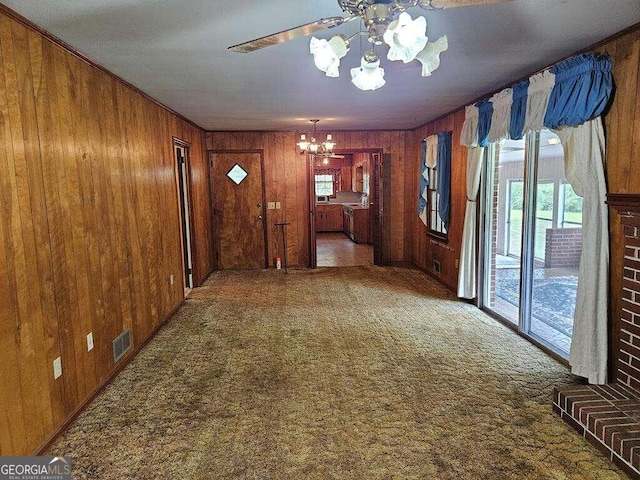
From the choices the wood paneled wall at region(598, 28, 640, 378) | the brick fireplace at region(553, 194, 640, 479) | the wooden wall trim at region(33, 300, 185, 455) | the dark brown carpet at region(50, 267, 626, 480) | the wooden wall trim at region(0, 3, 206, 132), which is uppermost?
the wooden wall trim at region(0, 3, 206, 132)

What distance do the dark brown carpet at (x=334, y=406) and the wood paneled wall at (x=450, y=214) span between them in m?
1.13

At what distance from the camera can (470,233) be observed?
178 inches

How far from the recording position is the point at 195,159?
591 cm

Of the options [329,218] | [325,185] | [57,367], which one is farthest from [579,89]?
[325,185]

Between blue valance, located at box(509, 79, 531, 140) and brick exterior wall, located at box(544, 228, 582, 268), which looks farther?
brick exterior wall, located at box(544, 228, 582, 268)

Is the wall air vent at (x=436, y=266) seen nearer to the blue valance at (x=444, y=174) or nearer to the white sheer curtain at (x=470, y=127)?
the blue valance at (x=444, y=174)

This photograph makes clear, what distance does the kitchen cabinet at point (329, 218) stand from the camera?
11.7 metres

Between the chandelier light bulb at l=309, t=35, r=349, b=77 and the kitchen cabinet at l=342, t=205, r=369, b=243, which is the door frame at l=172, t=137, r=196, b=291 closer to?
the chandelier light bulb at l=309, t=35, r=349, b=77

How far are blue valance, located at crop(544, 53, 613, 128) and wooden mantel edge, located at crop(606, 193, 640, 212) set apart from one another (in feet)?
1.93

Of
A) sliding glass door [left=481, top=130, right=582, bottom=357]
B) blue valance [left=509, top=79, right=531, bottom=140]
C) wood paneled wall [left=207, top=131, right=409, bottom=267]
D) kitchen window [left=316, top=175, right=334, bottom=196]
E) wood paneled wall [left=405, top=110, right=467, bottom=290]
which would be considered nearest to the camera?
blue valance [left=509, top=79, right=531, bottom=140]

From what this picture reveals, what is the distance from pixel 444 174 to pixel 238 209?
3479mm

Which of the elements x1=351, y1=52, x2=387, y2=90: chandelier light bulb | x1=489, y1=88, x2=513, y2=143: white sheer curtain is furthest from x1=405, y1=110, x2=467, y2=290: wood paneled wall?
x1=351, y1=52, x2=387, y2=90: chandelier light bulb

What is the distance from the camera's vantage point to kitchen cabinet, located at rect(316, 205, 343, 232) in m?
11.7

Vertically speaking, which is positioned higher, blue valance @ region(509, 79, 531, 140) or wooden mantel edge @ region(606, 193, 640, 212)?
blue valance @ region(509, 79, 531, 140)
